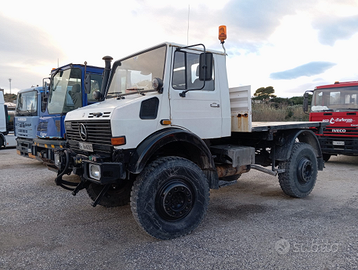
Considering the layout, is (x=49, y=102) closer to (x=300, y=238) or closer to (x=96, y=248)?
(x=96, y=248)

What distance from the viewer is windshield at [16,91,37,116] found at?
9188 millimetres

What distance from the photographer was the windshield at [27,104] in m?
9.19

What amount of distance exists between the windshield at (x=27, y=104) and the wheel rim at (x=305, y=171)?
296 inches

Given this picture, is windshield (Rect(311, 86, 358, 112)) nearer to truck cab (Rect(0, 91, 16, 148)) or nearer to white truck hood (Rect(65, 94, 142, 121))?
white truck hood (Rect(65, 94, 142, 121))

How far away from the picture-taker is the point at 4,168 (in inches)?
354

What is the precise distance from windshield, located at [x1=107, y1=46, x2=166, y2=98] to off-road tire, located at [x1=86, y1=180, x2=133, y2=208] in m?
1.50

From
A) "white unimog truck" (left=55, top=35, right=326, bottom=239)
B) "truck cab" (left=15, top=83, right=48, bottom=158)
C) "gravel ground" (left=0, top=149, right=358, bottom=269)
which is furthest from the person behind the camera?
"truck cab" (left=15, top=83, right=48, bottom=158)

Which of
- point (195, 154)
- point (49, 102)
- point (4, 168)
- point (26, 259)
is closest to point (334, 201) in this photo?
point (195, 154)

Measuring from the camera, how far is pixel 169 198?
380cm

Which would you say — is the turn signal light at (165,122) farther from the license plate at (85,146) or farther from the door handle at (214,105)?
the license plate at (85,146)

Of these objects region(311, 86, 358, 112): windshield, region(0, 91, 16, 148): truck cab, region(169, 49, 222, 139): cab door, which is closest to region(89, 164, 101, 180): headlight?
region(169, 49, 222, 139): cab door

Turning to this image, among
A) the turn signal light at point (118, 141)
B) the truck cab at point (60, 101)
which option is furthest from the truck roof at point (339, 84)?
the turn signal light at point (118, 141)

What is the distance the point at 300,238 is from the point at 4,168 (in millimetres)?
8520

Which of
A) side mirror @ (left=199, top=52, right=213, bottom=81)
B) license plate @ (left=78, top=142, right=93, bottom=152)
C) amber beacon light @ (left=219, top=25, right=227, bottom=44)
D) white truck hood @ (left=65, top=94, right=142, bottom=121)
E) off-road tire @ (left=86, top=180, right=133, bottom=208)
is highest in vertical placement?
amber beacon light @ (left=219, top=25, right=227, bottom=44)
